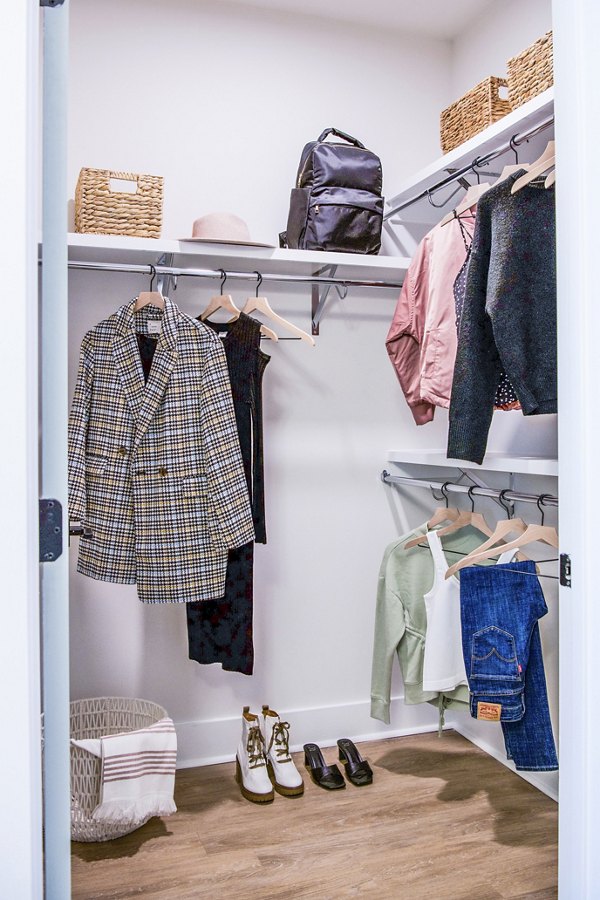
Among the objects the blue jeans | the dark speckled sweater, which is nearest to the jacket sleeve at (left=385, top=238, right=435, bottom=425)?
the dark speckled sweater

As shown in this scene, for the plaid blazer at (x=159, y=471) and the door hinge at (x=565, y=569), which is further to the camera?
the plaid blazer at (x=159, y=471)

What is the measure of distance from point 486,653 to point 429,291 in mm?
1057

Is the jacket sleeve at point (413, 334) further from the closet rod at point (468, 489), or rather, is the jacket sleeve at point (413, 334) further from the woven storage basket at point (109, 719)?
the woven storage basket at point (109, 719)

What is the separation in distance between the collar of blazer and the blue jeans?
3.29ft

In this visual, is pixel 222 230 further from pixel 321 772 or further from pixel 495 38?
pixel 321 772

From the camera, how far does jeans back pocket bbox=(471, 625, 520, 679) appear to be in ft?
6.21

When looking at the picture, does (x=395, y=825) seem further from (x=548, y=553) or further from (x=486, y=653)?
(x=548, y=553)

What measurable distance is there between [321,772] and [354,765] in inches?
4.6

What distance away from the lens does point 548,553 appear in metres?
2.28

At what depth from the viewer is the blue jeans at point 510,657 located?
1883mm

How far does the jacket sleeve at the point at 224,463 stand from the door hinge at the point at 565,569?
3.46 feet

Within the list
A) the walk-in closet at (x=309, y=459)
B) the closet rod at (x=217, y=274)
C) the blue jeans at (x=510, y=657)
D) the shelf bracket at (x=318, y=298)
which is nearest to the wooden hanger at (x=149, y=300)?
the walk-in closet at (x=309, y=459)
